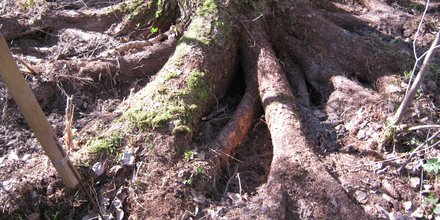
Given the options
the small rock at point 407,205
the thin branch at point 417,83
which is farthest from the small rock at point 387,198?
the thin branch at point 417,83

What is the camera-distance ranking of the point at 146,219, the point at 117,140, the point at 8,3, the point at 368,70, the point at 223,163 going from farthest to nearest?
the point at 8,3, the point at 368,70, the point at 223,163, the point at 117,140, the point at 146,219

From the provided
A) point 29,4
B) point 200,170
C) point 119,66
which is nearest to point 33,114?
point 200,170

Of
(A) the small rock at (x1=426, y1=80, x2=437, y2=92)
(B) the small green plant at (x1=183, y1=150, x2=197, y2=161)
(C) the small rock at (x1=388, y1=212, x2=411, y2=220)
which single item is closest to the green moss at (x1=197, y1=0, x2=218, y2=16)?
(B) the small green plant at (x1=183, y1=150, x2=197, y2=161)

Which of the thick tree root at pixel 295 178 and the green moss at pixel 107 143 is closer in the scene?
the thick tree root at pixel 295 178

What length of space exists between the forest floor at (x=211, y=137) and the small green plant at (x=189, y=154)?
15 mm

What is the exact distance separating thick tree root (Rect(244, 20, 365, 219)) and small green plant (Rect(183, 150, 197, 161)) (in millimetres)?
596

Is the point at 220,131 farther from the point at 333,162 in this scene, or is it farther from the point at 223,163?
the point at 333,162

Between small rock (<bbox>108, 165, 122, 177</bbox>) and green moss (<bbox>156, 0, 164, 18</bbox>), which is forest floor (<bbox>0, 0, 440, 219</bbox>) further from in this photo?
green moss (<bbox>156, 0, 164, 18</bbox>)

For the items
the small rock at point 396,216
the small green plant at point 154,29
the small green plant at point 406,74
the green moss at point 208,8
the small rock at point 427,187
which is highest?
the green moss at point 208,8

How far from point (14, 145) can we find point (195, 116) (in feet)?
4.92

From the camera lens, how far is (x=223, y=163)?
10.4 ft

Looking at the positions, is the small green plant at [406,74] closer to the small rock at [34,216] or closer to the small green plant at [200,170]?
the small green plant at [200,170]

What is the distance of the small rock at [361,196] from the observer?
2.89 metres

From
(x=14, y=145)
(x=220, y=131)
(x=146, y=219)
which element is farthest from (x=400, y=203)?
(x=14, y=145)
